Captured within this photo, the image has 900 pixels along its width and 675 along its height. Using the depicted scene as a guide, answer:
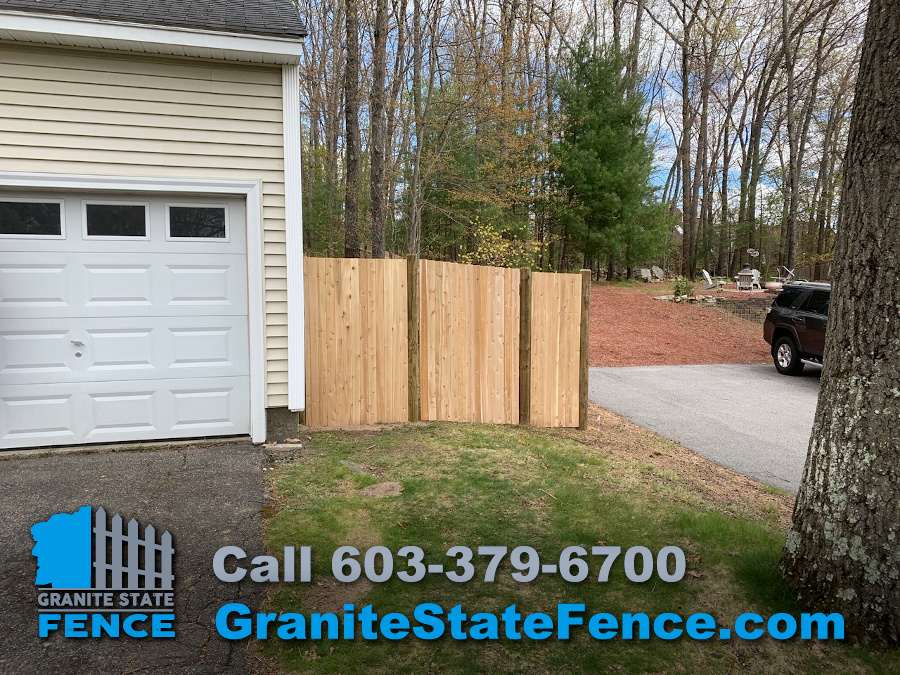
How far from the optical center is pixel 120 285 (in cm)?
536

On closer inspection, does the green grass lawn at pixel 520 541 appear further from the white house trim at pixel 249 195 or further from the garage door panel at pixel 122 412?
the garage door panel at pixel 122 412

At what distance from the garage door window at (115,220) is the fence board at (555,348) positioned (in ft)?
12.8

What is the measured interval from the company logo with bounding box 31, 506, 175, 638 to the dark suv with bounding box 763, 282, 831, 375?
10.4 m

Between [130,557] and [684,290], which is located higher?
[684,290]

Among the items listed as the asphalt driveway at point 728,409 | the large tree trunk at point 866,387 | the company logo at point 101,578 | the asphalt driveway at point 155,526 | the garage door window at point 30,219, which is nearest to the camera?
the asphalt driveway at point 155,526

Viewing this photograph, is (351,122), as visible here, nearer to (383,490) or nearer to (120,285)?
(120,285)

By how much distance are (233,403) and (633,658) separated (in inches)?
166

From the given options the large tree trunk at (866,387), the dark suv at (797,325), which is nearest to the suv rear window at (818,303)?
the dark suv at (797,325)

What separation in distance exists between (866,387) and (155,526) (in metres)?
4.08

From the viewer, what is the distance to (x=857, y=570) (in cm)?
285

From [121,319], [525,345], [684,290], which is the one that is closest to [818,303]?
[525,345]

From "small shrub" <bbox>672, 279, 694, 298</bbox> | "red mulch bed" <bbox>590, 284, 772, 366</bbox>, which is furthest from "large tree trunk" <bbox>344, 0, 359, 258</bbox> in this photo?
"small shrub" <bbox>672, 279, 694, 298</bbox>

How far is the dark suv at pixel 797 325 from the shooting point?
Result: 415 inches

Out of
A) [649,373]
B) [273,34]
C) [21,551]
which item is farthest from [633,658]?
[649,373]
